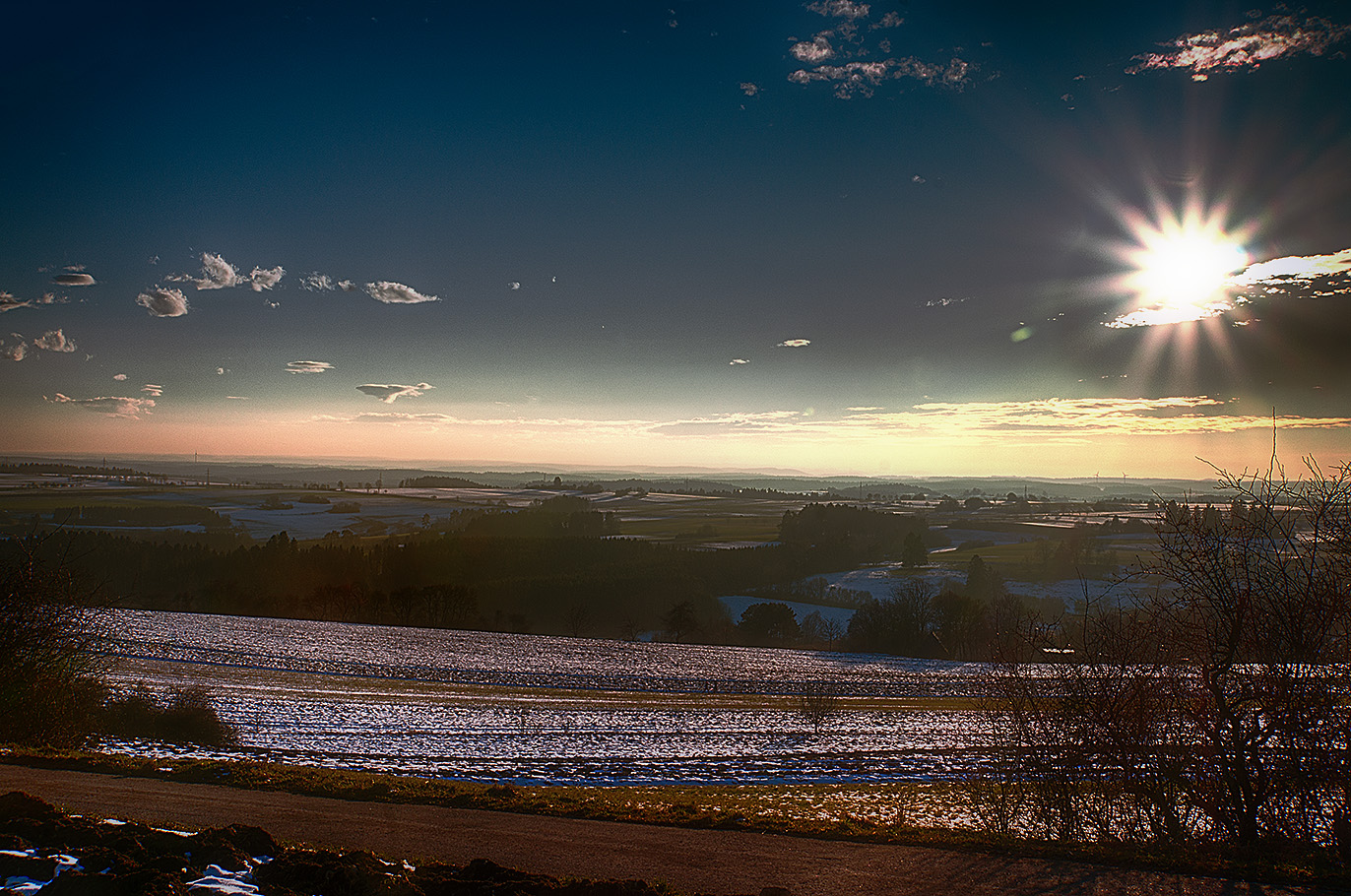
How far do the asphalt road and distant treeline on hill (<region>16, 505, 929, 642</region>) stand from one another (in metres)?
68.4

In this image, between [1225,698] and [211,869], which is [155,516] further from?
[1225,698]

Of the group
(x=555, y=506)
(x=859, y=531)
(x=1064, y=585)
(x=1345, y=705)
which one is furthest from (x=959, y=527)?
(x=1345, y=705)

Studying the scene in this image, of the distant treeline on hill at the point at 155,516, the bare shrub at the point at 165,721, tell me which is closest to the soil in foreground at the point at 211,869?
the bare shrub at the point at 165,721

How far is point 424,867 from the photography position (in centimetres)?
891

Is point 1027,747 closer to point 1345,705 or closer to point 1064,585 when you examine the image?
point 1345,705

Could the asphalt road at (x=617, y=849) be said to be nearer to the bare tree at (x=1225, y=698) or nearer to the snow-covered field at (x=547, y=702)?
the bare tree at (x=1225, y=698)

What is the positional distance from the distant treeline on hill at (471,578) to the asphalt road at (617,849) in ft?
224

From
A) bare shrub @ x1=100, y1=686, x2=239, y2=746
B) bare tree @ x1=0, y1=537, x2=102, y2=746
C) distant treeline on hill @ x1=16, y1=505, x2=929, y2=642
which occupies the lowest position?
distant treeline on hill @ x1=16, y1=505, x2=929, y2=642

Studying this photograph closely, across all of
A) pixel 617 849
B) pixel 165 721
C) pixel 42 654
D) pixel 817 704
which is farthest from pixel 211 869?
pixel 817 704

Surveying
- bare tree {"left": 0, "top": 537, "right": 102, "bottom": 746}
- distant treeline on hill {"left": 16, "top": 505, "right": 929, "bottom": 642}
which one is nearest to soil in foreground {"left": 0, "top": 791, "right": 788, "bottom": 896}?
bare tree {"left": 0, "top": 537, "right": 102, "bottom": 746}

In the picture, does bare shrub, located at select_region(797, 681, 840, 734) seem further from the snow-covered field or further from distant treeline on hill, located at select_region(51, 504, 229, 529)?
distant treeline on hill, located at select_region(51, 504, 229, 529)

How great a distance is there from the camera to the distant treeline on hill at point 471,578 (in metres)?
82.4

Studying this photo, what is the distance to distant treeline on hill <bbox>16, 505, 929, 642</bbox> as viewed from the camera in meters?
82.4

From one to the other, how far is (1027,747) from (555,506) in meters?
137
